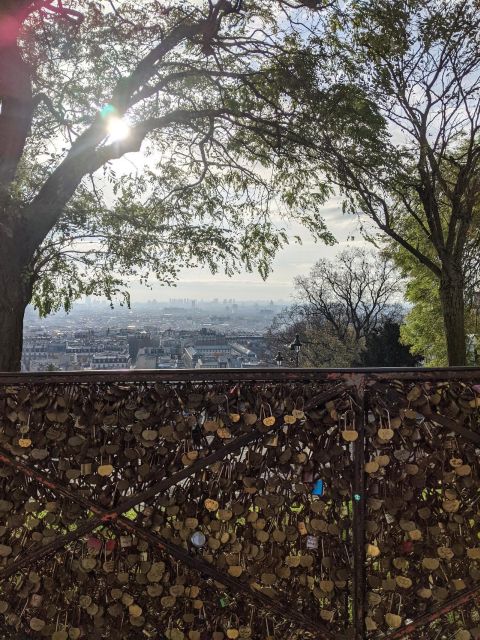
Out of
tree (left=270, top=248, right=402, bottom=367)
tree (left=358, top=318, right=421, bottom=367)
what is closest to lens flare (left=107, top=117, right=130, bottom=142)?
tree (left=270, top=248, right=402, bottom=367)

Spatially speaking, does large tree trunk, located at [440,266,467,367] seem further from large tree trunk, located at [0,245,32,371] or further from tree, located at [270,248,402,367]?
tree, located at [270,248,402,367]

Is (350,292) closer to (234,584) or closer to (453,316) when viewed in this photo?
(453,316)

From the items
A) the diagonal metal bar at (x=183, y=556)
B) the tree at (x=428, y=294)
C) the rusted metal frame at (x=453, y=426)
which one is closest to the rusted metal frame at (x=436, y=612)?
the diagonal metal bar at (x=183, y=556)

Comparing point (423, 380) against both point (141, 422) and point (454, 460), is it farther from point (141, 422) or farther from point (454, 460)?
point (141, 422)

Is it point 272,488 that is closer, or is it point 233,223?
point 272,488

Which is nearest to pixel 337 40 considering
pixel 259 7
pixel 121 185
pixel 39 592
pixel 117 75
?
pixel 259 7

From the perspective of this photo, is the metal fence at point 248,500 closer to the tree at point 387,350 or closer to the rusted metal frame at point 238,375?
the rusted metal frame at point 238,375

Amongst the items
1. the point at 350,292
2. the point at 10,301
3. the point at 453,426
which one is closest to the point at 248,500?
the point at 453,426
